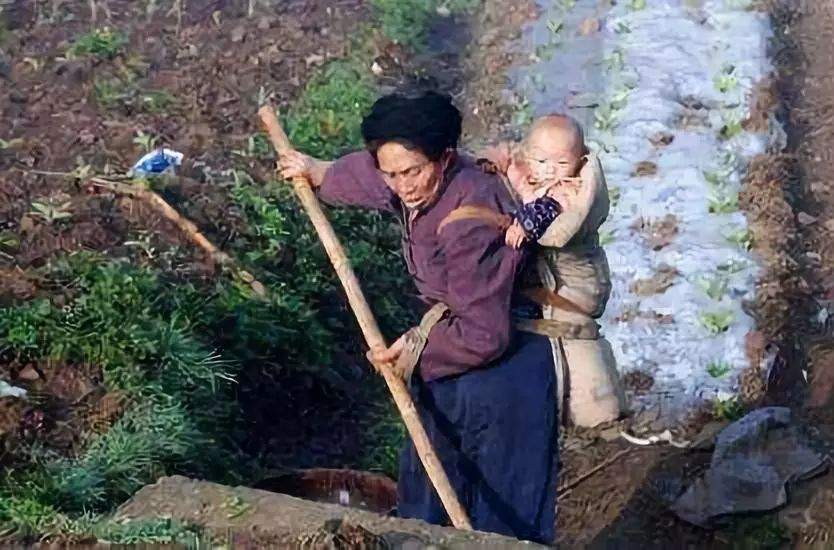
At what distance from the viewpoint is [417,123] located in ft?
11.7

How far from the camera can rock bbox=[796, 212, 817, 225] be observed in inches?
297

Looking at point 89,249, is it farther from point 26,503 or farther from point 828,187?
point 828,187

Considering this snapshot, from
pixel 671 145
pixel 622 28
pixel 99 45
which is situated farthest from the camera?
pixel 622 28

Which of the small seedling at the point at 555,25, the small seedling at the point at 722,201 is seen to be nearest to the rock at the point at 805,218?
the small seedling at the point at 722,201

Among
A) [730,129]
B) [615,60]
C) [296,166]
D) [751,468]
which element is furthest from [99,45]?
[751,468]

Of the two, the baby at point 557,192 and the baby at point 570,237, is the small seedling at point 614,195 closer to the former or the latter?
the baby at point 570,237

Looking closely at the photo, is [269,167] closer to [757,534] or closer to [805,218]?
[805,218]

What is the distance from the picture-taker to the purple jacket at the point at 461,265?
3.57m

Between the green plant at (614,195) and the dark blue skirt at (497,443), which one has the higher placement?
the dark blue skirt at (497,443)

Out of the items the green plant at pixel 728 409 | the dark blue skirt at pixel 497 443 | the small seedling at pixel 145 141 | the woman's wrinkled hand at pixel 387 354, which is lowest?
the green plant at pixel 728 409

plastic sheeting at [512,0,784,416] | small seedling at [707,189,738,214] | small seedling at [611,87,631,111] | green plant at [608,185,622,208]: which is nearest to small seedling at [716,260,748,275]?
plastic sheeting at [512,0,784,416]

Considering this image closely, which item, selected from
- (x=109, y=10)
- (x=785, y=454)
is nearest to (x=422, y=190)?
(x=785, y=454)

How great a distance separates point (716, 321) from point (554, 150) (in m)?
3.11

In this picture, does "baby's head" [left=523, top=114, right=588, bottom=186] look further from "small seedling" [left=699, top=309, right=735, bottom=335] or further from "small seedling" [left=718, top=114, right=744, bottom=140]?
"small seedling" [left=718, top=114, right=744, bottom=140]
